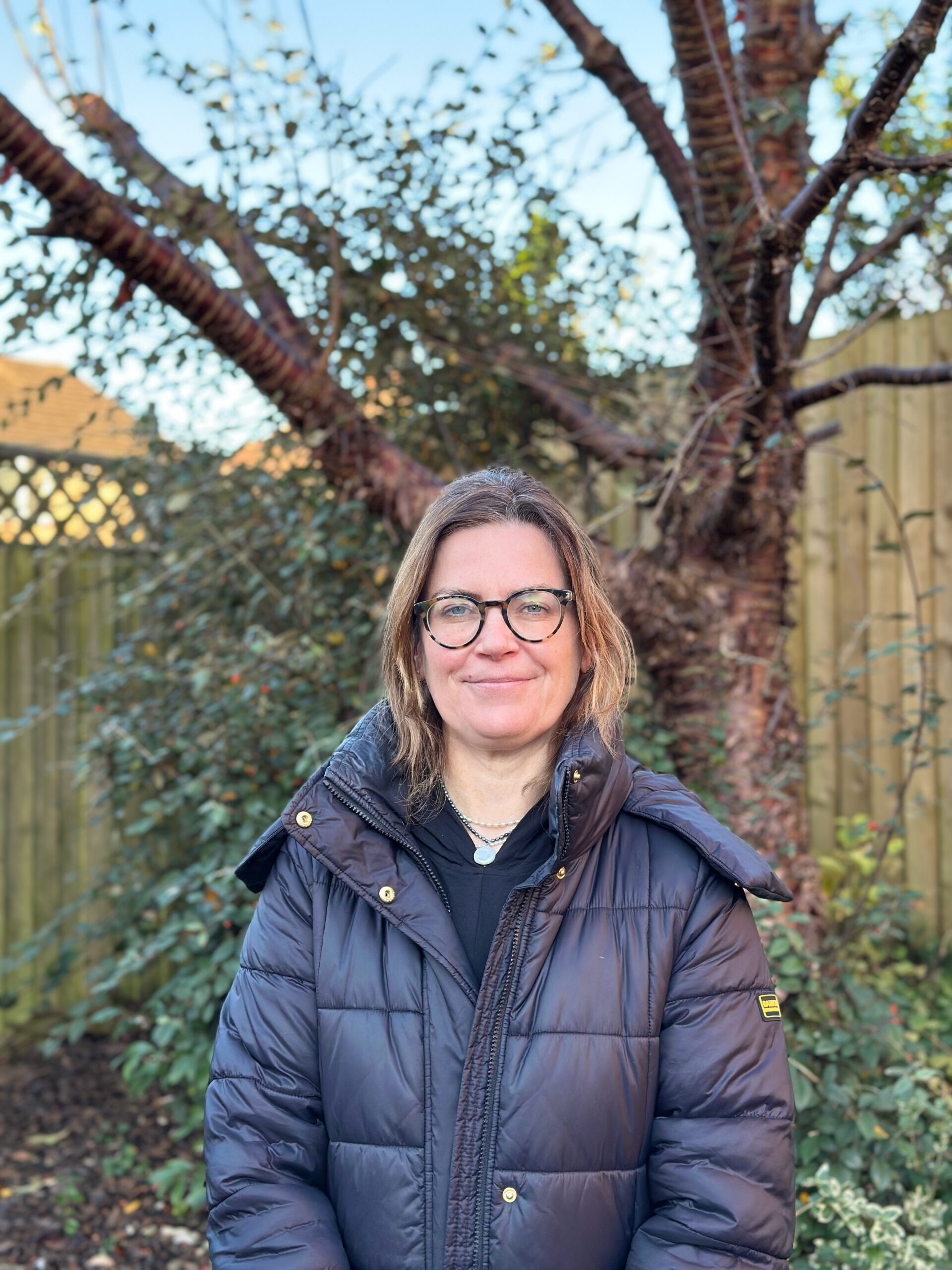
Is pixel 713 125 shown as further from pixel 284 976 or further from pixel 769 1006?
pixel 284 976

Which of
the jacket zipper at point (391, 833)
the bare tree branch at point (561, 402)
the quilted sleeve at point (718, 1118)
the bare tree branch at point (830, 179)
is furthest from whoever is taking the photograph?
the bare tree branch at point (561, 402)

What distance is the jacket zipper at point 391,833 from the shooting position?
4.99ft

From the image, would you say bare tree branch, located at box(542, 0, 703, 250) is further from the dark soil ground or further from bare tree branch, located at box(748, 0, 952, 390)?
the dark soil ground

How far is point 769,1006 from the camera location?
1.43m

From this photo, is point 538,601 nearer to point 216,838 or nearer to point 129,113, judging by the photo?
point 216,838

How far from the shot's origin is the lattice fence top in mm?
3990

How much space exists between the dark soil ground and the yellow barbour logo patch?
1930 millimetres

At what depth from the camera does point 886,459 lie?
3971mm

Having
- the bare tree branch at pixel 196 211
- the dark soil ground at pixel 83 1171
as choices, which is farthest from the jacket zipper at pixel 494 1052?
the bare tree branch at pixel 196 211

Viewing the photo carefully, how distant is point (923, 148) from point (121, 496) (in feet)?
10.6

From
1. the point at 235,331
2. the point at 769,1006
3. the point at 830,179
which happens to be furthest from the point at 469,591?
the point at 235,331

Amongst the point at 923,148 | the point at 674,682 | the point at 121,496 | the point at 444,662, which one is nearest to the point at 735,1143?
the point at 444,662

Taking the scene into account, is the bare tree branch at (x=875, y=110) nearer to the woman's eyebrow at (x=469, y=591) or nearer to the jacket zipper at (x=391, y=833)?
the woman's eyebrow at (x=469, y=591)

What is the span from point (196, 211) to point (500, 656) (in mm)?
1870
